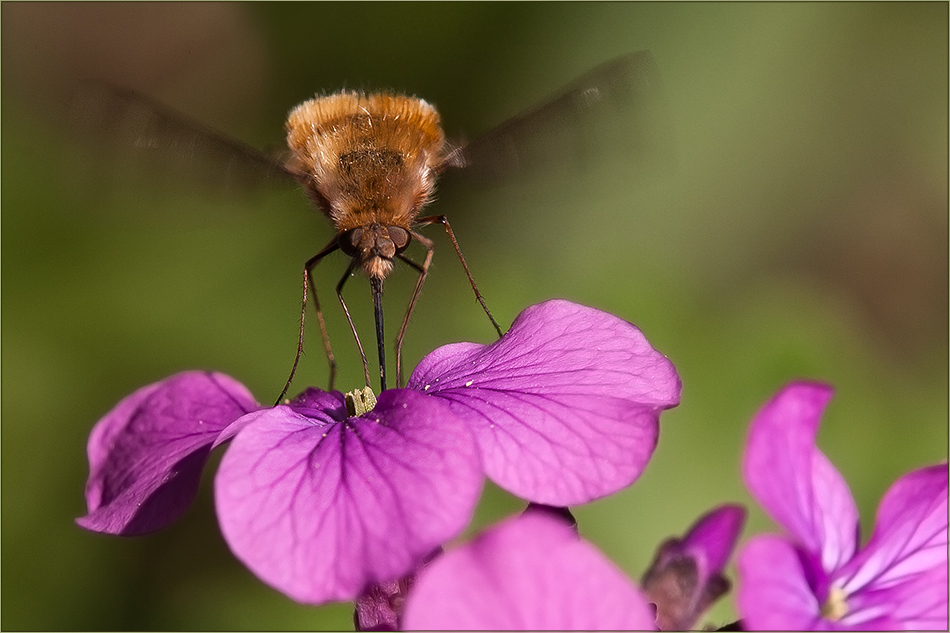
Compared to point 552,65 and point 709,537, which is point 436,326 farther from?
point 709,537

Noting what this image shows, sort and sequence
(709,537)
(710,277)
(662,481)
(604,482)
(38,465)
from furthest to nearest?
(710,277) < (38,465) < (662,481) < (709,537) < (604,482)

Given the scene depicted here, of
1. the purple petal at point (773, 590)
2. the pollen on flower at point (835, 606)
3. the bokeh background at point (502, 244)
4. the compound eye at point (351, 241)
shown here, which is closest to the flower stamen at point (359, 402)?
the compound eye at point (351, 241)

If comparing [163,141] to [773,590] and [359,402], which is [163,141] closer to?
[359,402]

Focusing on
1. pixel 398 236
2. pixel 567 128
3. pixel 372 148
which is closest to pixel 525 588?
pixel 398 236

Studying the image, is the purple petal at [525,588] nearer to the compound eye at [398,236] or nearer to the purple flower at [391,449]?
the purple flower at [391,449]

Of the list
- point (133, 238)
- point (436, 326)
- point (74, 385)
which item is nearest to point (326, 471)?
point (436, 326)

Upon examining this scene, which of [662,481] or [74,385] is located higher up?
[74,385]
